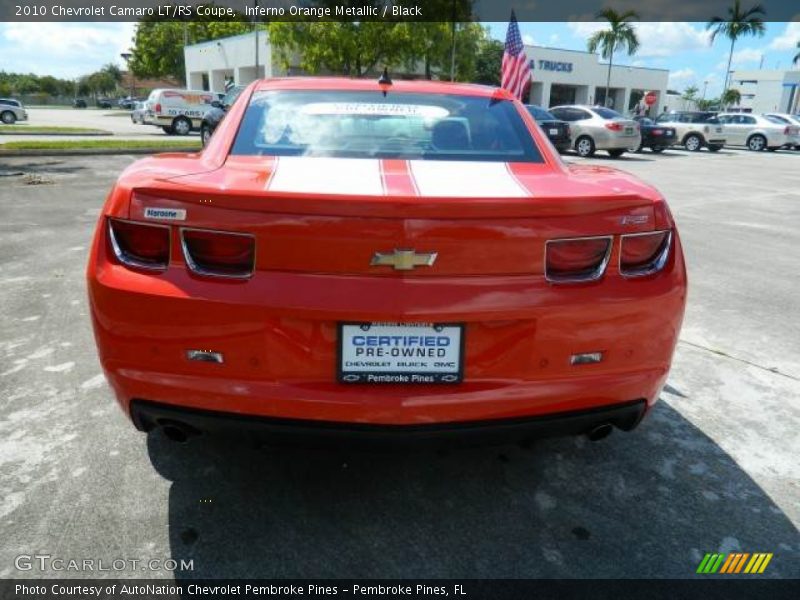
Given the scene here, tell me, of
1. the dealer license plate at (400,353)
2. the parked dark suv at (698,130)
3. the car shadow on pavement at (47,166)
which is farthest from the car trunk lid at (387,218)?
the parked dark suv at (698,130)

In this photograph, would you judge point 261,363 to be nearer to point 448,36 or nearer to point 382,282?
point 382,282

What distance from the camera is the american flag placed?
1152 centimetres

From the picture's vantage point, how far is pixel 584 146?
19609 millimetres

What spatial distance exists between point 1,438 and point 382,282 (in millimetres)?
1968

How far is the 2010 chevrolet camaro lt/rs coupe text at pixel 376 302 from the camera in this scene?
1.84m

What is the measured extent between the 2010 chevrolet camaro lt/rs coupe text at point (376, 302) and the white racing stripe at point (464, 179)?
16 mm

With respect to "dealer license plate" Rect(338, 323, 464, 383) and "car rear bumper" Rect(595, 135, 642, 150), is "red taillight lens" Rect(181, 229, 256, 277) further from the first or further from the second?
"car rear bumper" Rect(595, 135, 642, 150)

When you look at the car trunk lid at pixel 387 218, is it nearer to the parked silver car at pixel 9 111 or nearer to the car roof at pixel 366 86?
the car roof at pixel 366 86

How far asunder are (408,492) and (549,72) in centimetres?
5127

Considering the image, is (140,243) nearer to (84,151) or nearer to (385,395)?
(385,395)

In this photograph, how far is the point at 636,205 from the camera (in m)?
2.05

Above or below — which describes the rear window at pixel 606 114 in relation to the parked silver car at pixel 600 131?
above

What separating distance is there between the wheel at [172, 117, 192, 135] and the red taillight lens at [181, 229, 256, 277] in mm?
25832

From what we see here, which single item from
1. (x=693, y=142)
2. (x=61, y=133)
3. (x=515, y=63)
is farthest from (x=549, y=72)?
(x=515, y=63)
